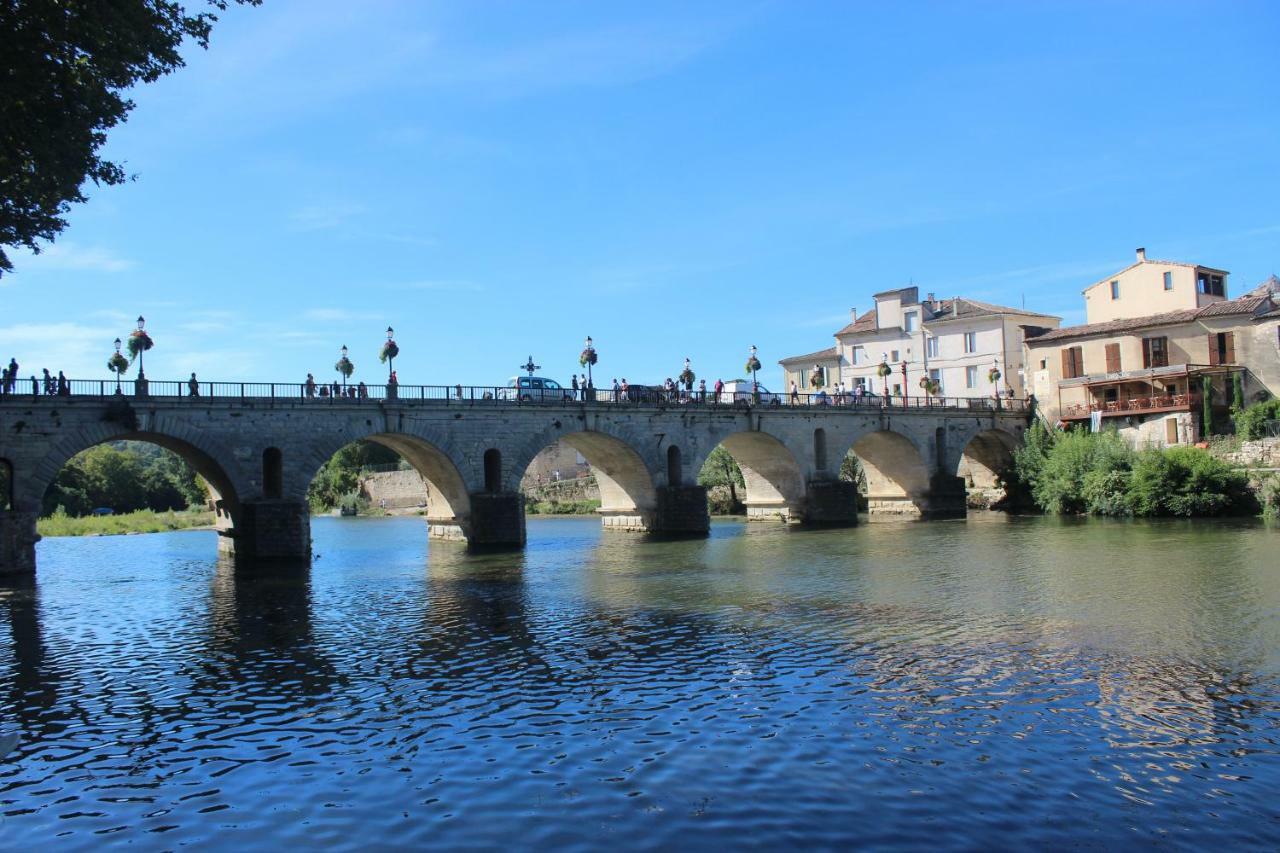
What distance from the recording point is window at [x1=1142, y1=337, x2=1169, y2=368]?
Answer: 59.5 m

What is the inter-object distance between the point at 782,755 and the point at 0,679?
14537 millimetres

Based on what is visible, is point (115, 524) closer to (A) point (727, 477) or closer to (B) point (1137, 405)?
(A) point (727, 477)

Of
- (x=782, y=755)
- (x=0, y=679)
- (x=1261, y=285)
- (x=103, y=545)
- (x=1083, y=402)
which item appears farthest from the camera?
(x=1261, y=285)

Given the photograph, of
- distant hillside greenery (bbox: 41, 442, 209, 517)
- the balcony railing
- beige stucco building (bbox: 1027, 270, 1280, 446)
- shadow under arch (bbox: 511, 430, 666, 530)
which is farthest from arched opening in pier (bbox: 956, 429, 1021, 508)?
distant hillside greenery (bbox: 41, 442, 209, 517)

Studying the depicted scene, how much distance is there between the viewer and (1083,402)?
64375 mm

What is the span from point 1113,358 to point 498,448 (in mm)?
39199

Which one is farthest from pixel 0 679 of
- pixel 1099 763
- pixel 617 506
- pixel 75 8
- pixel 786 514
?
pixel 786 514

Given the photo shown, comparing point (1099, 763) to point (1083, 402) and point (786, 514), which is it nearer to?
point (786, 514)

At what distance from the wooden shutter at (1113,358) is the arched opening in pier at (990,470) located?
24.5ft

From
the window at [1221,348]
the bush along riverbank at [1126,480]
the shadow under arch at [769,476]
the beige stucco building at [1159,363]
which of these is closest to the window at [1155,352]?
the beige stucco building at [1159,363]

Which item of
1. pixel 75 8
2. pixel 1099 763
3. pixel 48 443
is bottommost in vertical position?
pixel 1099 763

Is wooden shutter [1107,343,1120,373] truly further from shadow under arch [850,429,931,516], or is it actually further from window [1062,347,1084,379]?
shadow under arch [850,429,931,516]

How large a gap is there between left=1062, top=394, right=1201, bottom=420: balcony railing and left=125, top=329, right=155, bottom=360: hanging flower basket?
2025 inches

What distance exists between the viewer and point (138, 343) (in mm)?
36375
